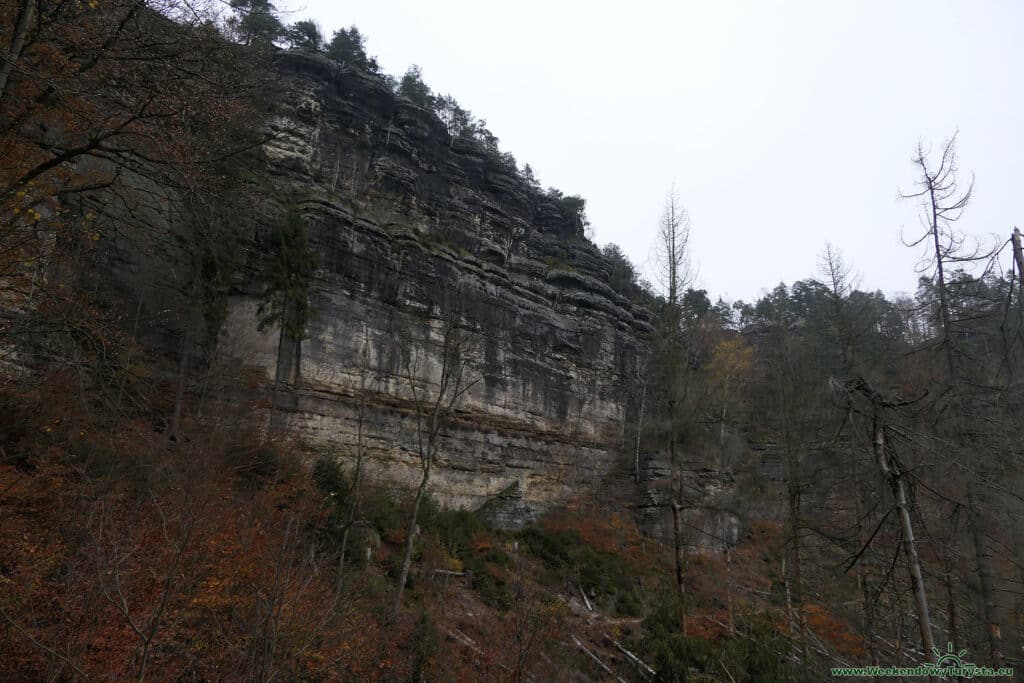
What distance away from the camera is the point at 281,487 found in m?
16.6

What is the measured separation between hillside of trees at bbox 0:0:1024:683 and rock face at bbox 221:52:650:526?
1705mm

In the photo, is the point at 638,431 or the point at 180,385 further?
the point at 638,431

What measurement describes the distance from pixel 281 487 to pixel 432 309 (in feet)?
43.8

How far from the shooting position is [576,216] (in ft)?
133

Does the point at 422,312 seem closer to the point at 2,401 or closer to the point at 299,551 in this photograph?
the point at 299,551

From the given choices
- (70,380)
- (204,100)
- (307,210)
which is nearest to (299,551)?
(70,380)

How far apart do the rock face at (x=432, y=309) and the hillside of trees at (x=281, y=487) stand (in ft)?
5.59

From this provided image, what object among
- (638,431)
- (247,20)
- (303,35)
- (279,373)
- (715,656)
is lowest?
(715,656)

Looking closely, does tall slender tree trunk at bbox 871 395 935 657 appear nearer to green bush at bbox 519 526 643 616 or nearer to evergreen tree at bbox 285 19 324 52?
green bush at bbox 519 526 643 616

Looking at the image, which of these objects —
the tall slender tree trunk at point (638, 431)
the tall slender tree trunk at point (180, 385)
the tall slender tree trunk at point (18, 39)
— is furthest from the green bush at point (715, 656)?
the tall slender tree trunk at point (638, 431)

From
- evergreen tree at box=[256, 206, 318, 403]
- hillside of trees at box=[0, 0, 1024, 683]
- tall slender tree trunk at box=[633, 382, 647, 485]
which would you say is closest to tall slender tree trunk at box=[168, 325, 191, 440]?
hillside of trees at box=[0, 0, 1024, 683]

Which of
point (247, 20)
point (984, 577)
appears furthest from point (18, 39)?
point (984, 577)

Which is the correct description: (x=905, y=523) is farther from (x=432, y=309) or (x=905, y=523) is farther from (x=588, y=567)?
(x=432, y=309)

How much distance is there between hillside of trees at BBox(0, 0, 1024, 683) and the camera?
18.8 feet
